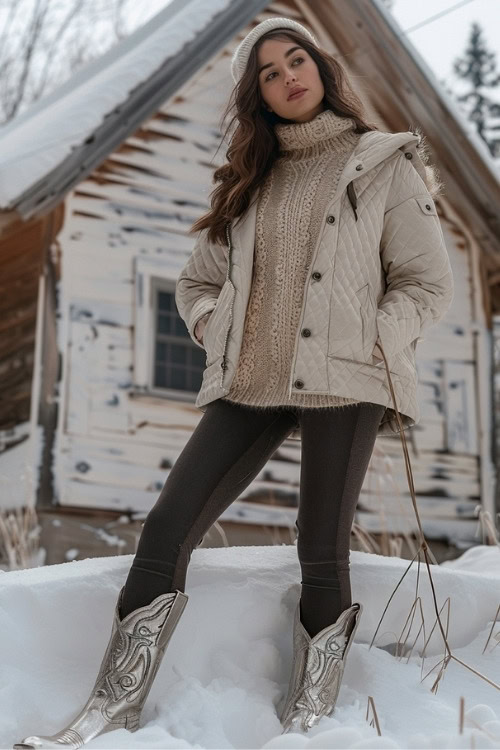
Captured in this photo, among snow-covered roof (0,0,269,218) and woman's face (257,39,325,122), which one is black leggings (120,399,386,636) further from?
snow-covered roof (0,0,269,218)

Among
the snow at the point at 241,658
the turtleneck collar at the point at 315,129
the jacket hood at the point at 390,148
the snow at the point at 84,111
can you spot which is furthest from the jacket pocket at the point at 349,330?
the snow at the point at 84,111

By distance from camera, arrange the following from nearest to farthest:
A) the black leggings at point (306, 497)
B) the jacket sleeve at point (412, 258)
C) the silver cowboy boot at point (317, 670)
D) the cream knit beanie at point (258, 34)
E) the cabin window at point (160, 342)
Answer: the silver cowboy boot at point (317, 670)
the black leggings at point (306, 497)
the jacket sleeve at point (412, 258)
the cream knit beanie at point (258, 34)
the cabin window at point (160, 342)

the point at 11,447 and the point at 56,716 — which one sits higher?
the point at 11,447

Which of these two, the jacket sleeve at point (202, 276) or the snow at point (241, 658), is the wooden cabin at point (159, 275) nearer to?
the snow at point (241, 658)

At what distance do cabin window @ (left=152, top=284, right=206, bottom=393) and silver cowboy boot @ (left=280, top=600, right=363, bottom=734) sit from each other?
5109 millimetres

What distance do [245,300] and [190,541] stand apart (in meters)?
0.72

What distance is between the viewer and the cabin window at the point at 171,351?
293 inches

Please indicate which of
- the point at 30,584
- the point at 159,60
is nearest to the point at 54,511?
the point at 159,60

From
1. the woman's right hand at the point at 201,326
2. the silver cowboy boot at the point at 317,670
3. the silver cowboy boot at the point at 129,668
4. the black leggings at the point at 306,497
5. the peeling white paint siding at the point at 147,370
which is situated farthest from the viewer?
the peeling white paint siding at the point at 147,370

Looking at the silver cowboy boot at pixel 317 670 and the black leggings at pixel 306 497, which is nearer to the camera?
the silver cowboy boot at pixel 317 670

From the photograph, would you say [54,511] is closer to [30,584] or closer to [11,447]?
[11,447]

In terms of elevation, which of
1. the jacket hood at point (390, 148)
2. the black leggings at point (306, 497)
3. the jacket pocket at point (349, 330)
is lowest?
the black leggings at point (306, 497)

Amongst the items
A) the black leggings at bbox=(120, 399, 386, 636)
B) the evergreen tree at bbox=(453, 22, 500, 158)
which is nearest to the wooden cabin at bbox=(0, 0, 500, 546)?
the black leggings at bbox=(120, 399, 386, 636)

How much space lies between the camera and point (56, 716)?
2258 mm
